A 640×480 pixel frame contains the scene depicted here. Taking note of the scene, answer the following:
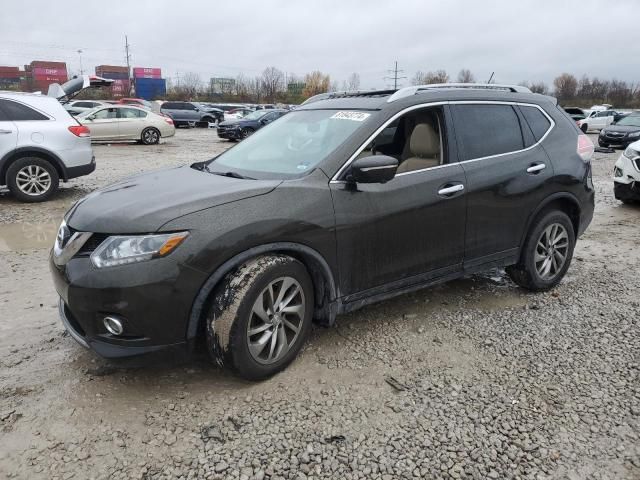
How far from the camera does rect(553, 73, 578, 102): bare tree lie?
255 feet

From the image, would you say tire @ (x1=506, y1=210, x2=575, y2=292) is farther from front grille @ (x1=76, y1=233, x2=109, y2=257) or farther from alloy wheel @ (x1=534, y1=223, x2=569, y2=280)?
front grille @ (x1=76, y1=233, x2=109, y2=257)

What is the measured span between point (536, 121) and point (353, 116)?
185cm

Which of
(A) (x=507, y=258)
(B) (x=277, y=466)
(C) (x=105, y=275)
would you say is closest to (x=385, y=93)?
(A) (x=507, y=258)

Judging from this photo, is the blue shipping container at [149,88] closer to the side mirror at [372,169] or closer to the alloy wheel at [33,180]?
the alloy wheel at [33,180]

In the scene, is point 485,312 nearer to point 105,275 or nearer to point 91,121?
point 105,275

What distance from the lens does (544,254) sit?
448cm

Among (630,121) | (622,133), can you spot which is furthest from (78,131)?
(630,121)

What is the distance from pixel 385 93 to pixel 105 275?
8.10 ft

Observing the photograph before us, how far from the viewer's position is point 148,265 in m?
2.59

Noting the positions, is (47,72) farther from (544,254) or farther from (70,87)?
(544,254)

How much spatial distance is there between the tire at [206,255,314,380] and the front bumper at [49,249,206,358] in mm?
175

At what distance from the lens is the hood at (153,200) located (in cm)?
271

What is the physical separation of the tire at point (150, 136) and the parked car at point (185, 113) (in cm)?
1428

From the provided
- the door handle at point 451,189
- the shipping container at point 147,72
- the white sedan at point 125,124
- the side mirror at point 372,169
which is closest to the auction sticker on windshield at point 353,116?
the side mirror at point 372,169
